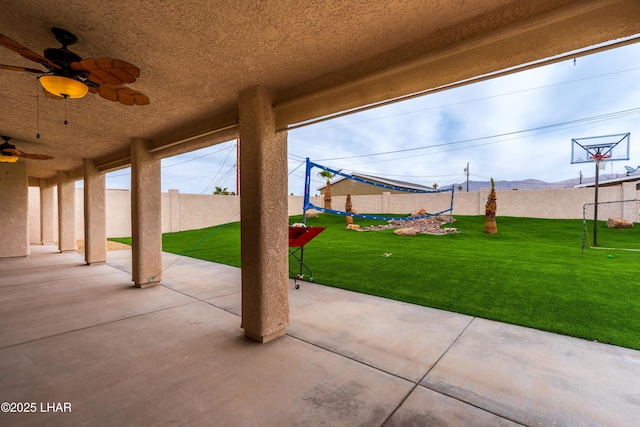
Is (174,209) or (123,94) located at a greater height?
(123,94)

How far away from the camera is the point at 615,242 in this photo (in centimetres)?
798

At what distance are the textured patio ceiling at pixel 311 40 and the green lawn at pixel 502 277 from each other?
2.52 meters

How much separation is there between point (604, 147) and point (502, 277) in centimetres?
815

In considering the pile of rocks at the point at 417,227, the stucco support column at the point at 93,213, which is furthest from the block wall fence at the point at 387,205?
the stucco support column at the point at 93,213

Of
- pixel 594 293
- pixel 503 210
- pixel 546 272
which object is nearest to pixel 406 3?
pixel 594 293

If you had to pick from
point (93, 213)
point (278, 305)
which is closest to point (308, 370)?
point (278, 305)

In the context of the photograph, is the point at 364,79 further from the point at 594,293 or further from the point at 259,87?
the point at 594,293

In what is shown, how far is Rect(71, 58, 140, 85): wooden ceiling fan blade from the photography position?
1560mm

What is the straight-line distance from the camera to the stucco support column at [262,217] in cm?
241

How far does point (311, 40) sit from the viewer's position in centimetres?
176

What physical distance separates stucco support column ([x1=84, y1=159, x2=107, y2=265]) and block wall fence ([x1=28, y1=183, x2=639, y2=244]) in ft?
20.1

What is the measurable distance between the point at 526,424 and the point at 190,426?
1.78 metres

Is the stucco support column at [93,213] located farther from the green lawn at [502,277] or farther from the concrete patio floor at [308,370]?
the concrete patio floor at [308,370]

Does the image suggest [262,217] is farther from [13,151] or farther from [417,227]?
[417,227]
